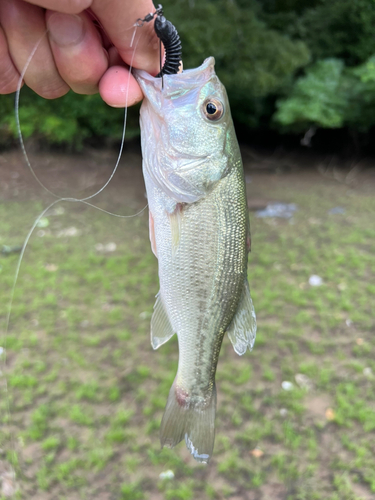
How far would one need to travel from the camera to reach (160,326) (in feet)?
4.94

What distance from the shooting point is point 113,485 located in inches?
93.1

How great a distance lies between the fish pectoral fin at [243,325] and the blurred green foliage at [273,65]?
621 cm

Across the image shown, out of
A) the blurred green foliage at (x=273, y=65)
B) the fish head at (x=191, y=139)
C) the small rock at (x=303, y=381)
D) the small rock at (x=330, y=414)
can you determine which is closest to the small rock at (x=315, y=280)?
the small rock at (x=303, y=381)

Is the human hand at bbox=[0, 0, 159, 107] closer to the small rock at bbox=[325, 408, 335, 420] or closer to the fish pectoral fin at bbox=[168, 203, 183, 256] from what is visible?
the fish pectoral fin at bbox=[168, 203, 183, 256]

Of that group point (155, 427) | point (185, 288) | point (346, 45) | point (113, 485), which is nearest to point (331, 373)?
point (155, 427)

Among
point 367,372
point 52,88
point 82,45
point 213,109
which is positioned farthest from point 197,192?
point 367,372

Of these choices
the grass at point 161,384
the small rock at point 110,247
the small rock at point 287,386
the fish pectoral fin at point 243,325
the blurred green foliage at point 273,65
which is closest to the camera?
the fish pectoral fin at point 243,325

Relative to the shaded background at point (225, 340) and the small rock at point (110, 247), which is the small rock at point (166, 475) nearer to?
the shaded background at point (225, 340)

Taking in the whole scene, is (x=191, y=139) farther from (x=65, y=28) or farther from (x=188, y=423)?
(x=188, y=423)

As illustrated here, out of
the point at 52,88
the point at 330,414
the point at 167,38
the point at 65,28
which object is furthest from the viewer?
the point at 330,414

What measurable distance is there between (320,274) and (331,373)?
66.1 inches

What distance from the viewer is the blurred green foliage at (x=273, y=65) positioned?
6.89 metres

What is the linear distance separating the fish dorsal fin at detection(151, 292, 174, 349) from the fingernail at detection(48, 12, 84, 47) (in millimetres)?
980

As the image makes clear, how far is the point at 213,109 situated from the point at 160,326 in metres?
0.85
